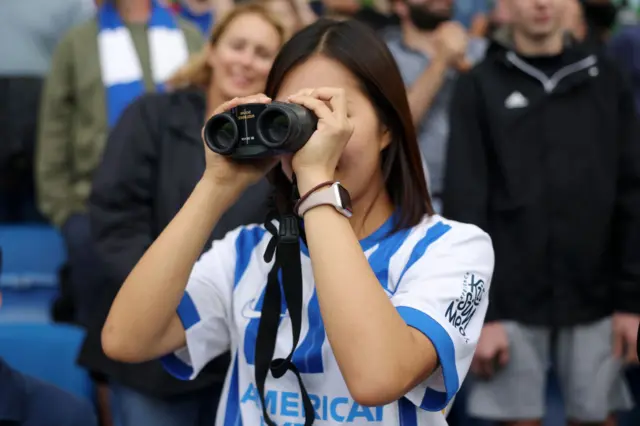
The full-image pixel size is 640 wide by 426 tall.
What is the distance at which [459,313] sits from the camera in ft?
5.05

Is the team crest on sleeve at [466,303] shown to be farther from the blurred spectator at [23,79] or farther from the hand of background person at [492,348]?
the blurred spectator at [23,79]

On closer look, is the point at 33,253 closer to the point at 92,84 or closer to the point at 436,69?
the point at 92,84

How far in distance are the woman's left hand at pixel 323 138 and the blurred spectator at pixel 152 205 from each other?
2.77 ft

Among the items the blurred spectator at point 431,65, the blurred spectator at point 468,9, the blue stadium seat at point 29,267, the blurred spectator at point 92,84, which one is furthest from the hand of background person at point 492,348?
the blurred spectator at point 468,9

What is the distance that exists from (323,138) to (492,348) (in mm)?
1503

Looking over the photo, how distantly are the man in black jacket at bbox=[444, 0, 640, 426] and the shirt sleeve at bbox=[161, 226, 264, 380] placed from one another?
1238 millimetres

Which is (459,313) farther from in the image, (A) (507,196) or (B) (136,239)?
(A) (507,196)

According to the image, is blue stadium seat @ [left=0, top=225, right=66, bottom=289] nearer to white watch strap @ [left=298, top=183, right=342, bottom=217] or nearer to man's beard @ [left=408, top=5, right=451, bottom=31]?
man's beard @ [left=408, top=5, right=451, bottom=31]

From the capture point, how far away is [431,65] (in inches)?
147

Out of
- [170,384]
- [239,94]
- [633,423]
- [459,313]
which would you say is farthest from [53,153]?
[459,313]

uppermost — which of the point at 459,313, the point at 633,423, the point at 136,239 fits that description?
the point at 459,313

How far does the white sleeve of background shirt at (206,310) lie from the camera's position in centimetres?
171

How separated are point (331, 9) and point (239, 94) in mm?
2251

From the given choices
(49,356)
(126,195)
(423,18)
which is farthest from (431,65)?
(49,356)
